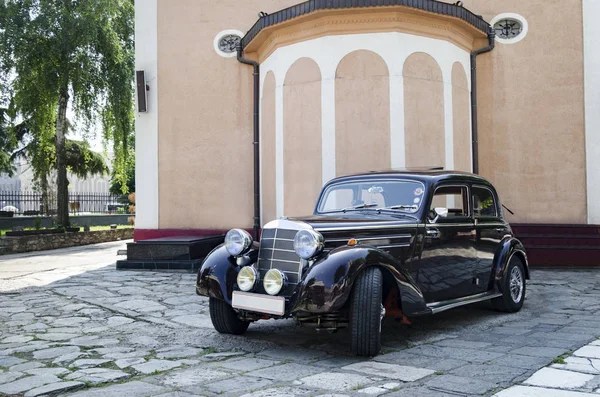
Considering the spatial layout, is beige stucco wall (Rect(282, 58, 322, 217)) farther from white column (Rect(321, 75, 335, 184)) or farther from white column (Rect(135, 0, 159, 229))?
white column (Rect(135, 0, 159, 229))

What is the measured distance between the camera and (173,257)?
9930 mm

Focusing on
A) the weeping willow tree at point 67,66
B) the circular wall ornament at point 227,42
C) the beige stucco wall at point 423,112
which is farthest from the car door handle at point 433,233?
the weeping willow tree at point 67,66

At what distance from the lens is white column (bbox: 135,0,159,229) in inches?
462

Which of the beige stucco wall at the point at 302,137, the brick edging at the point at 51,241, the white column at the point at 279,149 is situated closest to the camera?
the beige stucco wall at the point at 302,137

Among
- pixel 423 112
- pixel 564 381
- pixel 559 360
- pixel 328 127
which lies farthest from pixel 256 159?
pixel 564 381

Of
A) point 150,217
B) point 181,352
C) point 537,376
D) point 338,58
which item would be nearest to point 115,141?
point 150,217

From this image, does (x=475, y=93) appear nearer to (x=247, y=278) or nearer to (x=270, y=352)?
(x=247, y=278)

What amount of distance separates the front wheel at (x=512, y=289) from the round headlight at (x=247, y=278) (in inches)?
118

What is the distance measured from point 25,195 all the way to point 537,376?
20.3m

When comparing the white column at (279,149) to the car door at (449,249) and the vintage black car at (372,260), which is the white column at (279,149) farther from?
the car door at (449,249)

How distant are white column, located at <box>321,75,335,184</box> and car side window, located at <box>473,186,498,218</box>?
3330mm

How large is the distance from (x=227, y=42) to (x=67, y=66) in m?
6.07

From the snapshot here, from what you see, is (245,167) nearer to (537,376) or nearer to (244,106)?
(244,106)

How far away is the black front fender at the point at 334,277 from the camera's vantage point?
416 cm
